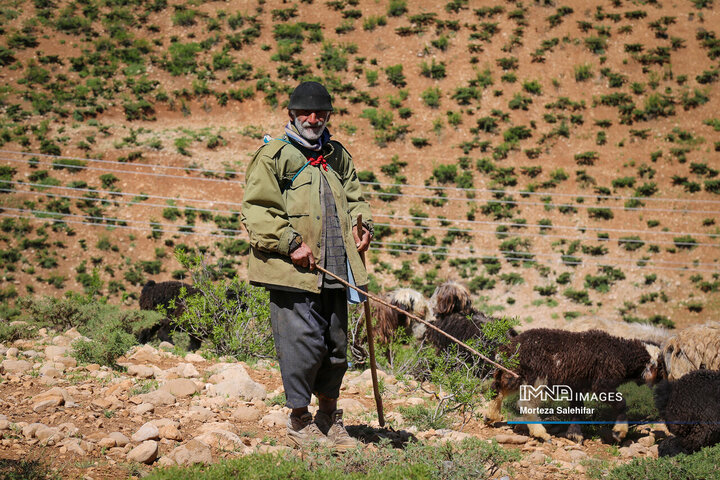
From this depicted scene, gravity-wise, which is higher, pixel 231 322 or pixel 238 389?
pixel 231 322

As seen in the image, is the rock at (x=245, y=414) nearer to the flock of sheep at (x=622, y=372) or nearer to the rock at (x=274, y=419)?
the rock at (x=274, y=419)

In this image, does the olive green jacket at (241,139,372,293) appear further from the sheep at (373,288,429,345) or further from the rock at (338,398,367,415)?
the sheep at (373,288,429,345)

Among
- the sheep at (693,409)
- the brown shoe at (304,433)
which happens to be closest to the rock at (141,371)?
the brown shoe at (304,433)

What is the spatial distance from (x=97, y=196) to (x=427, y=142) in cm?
864

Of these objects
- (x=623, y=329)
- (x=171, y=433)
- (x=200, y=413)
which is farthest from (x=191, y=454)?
(x=623, y=329)

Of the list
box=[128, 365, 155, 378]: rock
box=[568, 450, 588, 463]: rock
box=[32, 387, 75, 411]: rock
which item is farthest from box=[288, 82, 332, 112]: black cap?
box=[568, 450, 588, 463]: rock

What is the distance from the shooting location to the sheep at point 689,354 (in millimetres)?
5965

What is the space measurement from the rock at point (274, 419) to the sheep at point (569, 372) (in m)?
2.03

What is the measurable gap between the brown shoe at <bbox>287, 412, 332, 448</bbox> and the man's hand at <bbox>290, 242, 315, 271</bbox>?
0.89 metres

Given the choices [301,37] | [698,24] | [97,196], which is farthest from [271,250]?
[698,24]

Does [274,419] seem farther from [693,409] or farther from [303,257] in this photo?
[693,409]

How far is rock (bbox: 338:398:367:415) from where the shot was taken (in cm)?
505

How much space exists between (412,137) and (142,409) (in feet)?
48.8

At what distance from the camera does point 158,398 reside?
4414 mm
